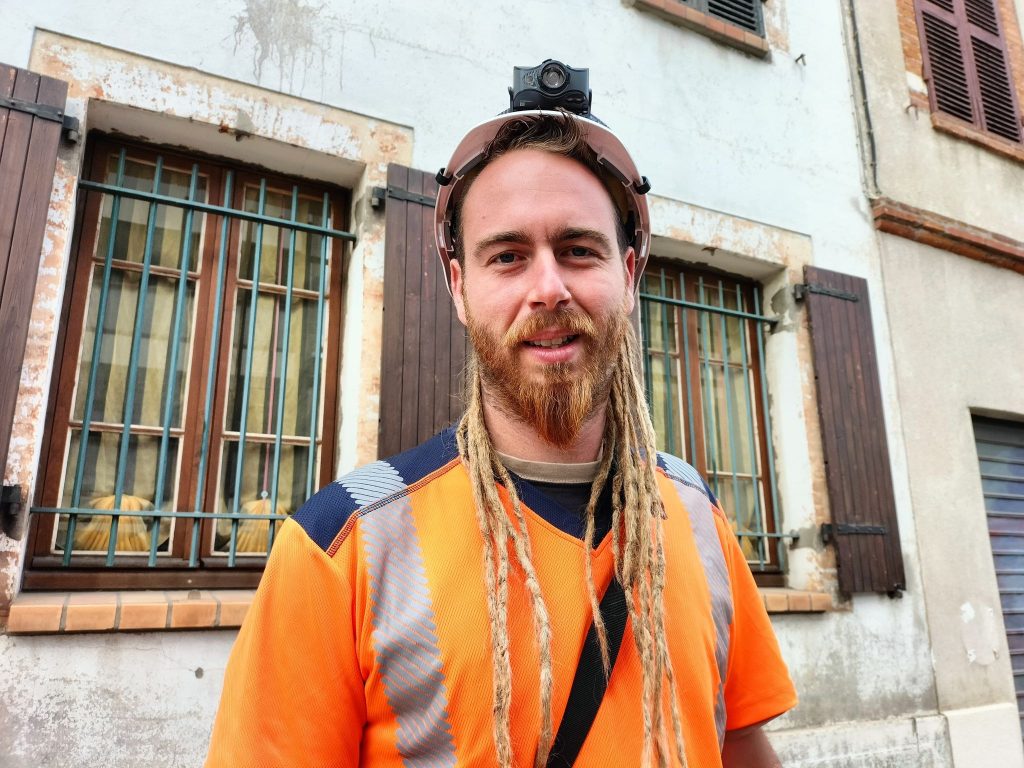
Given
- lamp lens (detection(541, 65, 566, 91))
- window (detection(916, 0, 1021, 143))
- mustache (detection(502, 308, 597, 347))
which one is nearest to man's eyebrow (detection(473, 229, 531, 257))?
mustache (detection(502, 308, 597, 347))

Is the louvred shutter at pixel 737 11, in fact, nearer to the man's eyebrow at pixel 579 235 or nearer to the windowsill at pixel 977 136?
the windowsill at pixel 977 136

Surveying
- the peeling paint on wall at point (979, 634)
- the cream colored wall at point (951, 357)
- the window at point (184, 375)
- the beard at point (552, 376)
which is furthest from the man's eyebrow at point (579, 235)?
the peeling paint on wall at point (979, 634)

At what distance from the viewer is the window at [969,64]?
5.95 meters

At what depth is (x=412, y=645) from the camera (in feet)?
3.78

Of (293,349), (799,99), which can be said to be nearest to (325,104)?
(293,349)

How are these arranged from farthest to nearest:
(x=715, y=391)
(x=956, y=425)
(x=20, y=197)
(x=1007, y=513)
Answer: (x=1007, y=513) < (x=956, y=425) < (x=715, y=391) < (x=20, y=197)

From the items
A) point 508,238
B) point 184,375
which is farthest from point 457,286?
point 184,375

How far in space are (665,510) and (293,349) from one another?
2.45m

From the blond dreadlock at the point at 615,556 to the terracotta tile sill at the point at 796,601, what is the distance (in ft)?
9.37

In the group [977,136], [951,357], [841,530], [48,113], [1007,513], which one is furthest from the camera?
[977,136]

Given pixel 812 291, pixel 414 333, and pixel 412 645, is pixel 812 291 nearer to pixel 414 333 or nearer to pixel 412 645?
pixel 414 333

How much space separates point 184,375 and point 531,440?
7.62 ft

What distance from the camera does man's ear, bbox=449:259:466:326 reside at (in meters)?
1.61

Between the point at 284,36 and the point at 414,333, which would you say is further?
the point at 284,36
